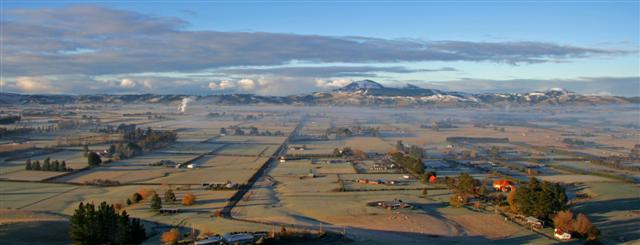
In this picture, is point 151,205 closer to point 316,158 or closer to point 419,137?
point 316,158

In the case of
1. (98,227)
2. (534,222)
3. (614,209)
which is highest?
(98,227)

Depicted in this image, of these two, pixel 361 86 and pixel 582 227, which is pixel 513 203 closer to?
pixel 582 227

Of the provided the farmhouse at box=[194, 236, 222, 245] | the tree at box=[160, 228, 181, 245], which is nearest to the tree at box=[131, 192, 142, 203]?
the tree at box=[160, 228, 181, 245]

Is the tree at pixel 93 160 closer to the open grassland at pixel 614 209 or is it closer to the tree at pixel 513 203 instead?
the tree at pixel 513 203

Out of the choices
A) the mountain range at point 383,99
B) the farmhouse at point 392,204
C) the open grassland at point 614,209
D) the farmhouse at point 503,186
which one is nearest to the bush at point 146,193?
the farmhouse at point 392,204

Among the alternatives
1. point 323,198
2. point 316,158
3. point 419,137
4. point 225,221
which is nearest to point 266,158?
point 316,158

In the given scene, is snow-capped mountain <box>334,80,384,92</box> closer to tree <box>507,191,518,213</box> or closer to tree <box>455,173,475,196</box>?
tree <box>455,173,475,196</box>

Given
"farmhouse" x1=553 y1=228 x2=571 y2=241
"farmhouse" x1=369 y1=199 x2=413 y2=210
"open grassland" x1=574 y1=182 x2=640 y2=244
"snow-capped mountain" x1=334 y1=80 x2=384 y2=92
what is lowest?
"open grassland" x1=574 y1=182 x2=640 y2=244

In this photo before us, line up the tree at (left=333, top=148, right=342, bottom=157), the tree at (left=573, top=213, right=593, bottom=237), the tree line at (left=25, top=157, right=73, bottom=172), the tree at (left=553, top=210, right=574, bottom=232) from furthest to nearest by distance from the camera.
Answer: the tree at (left=333, top=148, right=342, bottom=157) → the tree line at (left=25, top=157, right=73, bottom=172) → the tree at (left=553, top=210, right=574, bottom=232) → the tree at (left=573, top=213, right=593, bottom=237)

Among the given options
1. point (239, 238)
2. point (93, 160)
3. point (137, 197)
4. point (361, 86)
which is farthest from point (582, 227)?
point (361, 86)
